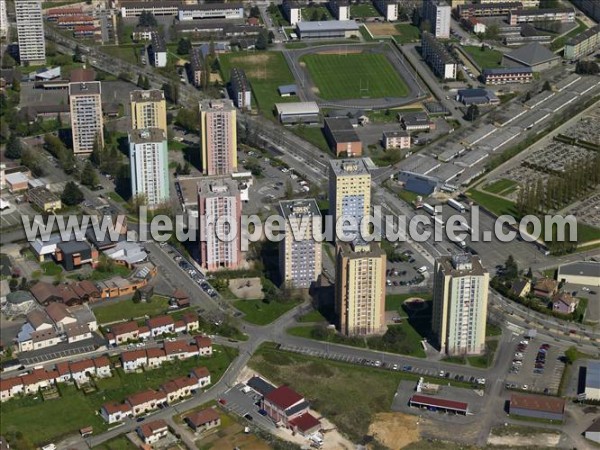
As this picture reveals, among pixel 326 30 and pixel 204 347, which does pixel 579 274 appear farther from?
pixel 326 30

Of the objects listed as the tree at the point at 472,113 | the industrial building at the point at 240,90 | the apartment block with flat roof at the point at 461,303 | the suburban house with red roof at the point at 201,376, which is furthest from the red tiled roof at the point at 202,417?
the tree at the point at 472,113

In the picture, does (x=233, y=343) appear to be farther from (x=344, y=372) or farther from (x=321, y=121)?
(x=321, y=121)

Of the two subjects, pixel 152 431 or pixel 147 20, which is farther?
pixel 147 20

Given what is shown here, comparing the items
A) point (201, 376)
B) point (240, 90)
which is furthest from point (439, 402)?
point (240, 90)

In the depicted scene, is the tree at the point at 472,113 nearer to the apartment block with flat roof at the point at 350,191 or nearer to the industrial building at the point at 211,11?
the apartment block with flat roof at the point at 350,191

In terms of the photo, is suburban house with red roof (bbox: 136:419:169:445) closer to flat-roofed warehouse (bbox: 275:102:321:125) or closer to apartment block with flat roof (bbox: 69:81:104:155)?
apartment block with flat roof (bbox: 69:81:104:155)

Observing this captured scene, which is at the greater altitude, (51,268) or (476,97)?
(476,97)
